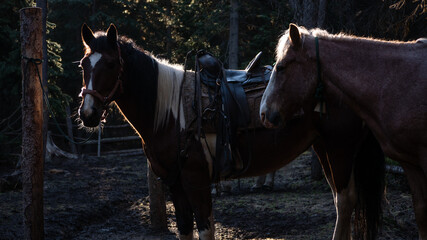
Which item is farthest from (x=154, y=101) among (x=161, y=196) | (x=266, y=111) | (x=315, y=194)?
(x=315, y=194)

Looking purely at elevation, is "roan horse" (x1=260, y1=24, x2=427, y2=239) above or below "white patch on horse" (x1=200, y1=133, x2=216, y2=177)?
above

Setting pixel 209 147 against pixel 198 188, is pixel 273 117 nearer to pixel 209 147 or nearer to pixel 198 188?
pixel 209 147

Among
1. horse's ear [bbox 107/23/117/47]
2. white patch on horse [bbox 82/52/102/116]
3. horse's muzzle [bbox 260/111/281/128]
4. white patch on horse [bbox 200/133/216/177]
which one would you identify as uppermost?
horse's ear [bbox 107/23/117/47]

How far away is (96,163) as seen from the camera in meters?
14.8

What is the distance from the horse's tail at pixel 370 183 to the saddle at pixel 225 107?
120 cm

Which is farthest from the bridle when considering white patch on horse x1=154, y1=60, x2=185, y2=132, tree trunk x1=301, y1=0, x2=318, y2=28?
tree trunk x1=301, y1=0, x2=318, y2=28

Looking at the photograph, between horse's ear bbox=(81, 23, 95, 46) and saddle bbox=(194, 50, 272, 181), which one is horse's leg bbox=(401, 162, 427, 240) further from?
horse's ear bbox=(81, 23, 95, 46)

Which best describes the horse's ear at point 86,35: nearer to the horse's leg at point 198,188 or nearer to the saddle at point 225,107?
the saddle at point 225,107

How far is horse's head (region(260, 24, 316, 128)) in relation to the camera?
325 centimetres

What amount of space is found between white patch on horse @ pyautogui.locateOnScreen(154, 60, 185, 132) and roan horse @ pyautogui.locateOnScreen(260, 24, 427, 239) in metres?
1.03

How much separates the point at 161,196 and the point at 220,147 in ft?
8.99

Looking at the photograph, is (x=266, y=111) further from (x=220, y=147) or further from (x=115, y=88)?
(x=115, y=88)

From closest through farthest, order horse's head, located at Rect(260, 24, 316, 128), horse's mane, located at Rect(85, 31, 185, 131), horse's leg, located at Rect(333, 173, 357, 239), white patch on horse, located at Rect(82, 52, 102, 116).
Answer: horse's head, located at Rect(260, 24, 316, 128) < white patch on horse, located at Rect(82, 52, 102, 116) < horse's mane, located at Rect(85, 31, 185, 131) < horse's leg, located at Rect(333, 173, 357, 239)

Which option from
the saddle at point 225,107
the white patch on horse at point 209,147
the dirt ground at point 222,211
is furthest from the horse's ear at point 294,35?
the dirt ground at point 222,211
